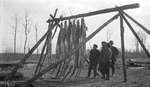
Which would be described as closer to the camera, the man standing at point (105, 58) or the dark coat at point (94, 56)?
the man standing at point (105, 58)

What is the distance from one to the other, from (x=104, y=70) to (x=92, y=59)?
1646mm

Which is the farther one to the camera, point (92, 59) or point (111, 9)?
point (92, 59)

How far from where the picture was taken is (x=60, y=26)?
37.8ft

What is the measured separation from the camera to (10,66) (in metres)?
20.2

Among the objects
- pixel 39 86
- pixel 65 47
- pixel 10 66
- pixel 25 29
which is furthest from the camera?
pixel 25 29

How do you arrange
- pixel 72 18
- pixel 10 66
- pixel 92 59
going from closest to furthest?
A: pixel 72 18 → pixel 92 59 → pixel 10 66

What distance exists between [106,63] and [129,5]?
372cm

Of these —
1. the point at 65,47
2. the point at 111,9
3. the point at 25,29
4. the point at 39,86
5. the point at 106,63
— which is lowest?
the point at 39,86

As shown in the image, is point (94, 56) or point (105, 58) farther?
point (94, 56)

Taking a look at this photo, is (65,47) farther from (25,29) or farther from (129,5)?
(25,29)

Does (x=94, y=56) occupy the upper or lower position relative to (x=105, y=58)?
upper

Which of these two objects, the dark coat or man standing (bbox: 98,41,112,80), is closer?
man standing (bbox: 98,41,112,80)

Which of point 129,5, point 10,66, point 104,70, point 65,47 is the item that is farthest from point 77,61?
point 10,66

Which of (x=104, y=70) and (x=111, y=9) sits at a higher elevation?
(x=111, y=9)
